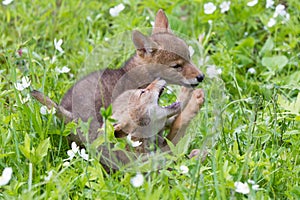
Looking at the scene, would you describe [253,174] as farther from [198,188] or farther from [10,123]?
[10,123]

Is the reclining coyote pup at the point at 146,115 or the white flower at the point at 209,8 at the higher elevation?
the reclining coyote pup at the point at 146,115

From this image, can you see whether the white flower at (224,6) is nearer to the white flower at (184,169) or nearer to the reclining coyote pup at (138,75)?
the reclining coyote pup at (138,75)

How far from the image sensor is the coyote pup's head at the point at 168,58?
4109 millimetres

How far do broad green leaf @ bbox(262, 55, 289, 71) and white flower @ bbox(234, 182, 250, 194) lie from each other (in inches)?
81.0

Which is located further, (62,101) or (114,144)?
(62,101)

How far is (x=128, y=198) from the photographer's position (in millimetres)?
3129

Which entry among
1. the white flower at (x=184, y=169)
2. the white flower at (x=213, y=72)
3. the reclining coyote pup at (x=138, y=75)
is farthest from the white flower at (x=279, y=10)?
the white flower at (x=184, y=169)

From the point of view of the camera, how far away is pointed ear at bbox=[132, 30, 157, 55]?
4.21m

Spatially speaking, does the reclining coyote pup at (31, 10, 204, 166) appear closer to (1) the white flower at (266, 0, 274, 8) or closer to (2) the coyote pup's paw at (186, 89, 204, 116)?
(2) the coyote pup's paw at (186, 89, 204, 116)

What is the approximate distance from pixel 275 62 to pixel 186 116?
1.60 meters

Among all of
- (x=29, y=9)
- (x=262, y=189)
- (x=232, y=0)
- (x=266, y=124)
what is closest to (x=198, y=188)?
(x=262, y=189)

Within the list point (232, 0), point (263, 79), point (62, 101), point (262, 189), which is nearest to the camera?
point (262, 189)

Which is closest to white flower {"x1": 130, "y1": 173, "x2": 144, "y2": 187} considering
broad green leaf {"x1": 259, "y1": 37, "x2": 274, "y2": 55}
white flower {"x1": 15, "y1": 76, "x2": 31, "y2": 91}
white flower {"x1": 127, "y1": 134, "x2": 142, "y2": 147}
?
white flower {"x1": 127, "y1": 134, "x2": 142, "y2": 147}

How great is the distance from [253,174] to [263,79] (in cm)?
176
